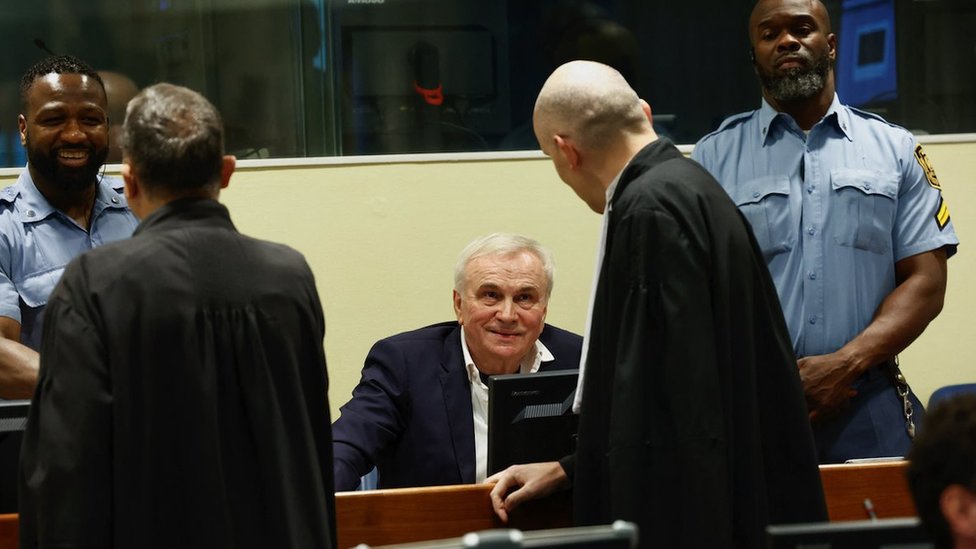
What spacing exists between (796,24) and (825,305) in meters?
0.69

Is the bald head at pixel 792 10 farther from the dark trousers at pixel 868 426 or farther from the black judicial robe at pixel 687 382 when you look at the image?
the black judicial robe at pixel 687 382

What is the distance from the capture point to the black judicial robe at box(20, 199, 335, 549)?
173 centimetres

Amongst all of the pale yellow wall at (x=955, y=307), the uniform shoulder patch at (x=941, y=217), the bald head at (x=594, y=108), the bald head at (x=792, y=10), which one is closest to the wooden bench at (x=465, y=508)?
the bald head at (x=594, y=108)

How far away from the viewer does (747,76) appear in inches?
158

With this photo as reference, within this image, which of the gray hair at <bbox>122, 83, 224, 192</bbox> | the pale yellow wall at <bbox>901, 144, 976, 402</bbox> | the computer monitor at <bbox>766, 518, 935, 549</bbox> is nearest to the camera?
the computer monitor at <bbox>766, 518, 935, 549</bbox>

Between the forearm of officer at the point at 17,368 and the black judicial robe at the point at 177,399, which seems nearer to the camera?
the black judicial robe at the point at 177,399

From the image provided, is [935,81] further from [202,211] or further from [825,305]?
[202,211]

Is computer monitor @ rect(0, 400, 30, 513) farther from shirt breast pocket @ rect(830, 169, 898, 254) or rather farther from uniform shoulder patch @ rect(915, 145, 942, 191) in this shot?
uniform shoulder patch @ rect(915, 145, 942, 191)

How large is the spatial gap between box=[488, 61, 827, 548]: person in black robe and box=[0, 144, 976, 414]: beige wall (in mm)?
1660

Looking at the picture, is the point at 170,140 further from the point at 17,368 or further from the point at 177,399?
the point at 17,368

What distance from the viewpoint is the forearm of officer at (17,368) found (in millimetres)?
2693

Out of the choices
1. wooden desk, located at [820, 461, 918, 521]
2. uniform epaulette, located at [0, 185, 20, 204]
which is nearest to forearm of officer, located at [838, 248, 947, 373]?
wooden desk, located at [820, 461, 918, 521]

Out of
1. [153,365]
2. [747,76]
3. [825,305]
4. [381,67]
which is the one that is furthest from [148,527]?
[747,76]

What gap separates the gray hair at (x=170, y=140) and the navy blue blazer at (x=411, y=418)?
1.01 meters
